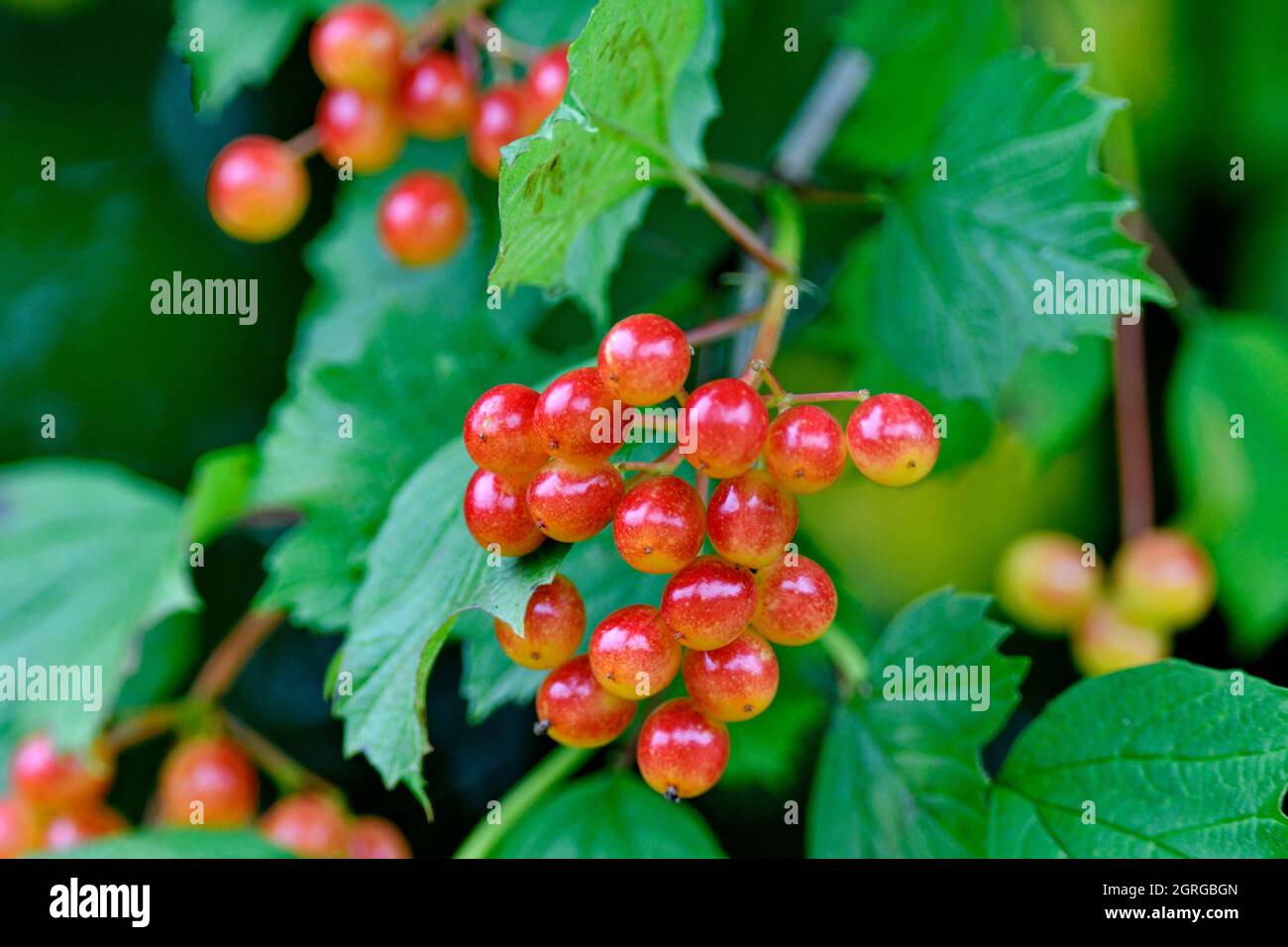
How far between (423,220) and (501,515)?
416mm

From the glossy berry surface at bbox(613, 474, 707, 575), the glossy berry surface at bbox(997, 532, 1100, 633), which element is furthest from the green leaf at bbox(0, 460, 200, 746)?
the glossy berry surface at bbox(997, 532, 1100, 633)

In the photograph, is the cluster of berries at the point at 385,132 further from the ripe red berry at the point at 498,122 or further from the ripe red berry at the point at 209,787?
the ripe red berry at the point at 209,787

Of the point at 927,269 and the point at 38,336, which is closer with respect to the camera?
the point at 927,269

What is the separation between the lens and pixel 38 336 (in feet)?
4.11

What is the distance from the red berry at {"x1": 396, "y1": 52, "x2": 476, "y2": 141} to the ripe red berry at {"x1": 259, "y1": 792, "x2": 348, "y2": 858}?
0.48 metres

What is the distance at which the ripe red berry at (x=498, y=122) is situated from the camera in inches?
29.3

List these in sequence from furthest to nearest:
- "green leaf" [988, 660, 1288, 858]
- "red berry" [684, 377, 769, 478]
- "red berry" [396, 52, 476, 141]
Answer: "red berry" [396, 52, 476, 141]
"green leaf" [988, 660, 1288, 858]
"red berry" [684, 377, 769, 478]

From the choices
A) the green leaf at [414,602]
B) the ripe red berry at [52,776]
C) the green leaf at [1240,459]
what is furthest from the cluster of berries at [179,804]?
the green leaf at [1240,459]

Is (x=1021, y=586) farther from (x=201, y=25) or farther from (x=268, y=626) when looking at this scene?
(x=201, y=25)

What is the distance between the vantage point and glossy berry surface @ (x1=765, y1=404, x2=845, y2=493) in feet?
1.44

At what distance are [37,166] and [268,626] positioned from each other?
0.60 m

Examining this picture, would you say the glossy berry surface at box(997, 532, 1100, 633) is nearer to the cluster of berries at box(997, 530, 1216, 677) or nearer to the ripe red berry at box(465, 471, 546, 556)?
the cluster of berries at box(997, 530, 1216, 677)

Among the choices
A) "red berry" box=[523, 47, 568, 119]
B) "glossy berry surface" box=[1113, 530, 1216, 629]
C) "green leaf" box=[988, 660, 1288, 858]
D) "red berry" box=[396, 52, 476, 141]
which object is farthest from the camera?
"glossy berry surface" box=[1113, 530, 1216, 629]
